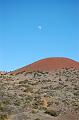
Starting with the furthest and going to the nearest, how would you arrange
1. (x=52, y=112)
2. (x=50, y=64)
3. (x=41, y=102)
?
(x=50, y=64)
(x=41, y=102)
(x=52, y=112)

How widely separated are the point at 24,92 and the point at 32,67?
52.5 m

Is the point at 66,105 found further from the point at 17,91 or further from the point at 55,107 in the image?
the point at 17,91

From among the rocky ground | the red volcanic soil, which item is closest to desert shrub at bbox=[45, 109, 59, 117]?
the rocky ground

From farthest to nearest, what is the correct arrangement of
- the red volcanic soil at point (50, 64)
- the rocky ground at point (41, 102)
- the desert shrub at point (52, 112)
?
the red volcanic soil at point (50, 64) → the desert shrub at point (52, 112) → the rocky ground at point (41, 102)

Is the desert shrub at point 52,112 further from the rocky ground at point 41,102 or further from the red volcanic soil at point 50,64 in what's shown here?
the red volcanic soil at point 50,64

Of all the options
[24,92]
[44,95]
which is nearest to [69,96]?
[44,95]

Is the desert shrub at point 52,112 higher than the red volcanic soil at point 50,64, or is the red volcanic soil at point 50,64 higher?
the red volcanic soil at point 50,64

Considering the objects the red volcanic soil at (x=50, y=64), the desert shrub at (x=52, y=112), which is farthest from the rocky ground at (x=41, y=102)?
the red volcanic soil at (x=50, y=64)

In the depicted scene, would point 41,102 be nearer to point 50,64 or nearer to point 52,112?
point 52,112

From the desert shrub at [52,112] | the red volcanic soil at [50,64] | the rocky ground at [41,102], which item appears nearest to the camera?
the rocky ground at [41,102]

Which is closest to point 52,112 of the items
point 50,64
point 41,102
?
point 41,102

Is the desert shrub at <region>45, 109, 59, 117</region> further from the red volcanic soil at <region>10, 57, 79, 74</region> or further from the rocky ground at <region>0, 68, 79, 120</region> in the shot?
the red volcanic soil at <region>10, 57, 79, 74</region>

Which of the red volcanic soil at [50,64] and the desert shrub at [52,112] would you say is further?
the red volcanic soil at [50,64]

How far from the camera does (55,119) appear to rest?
95.4 ft
